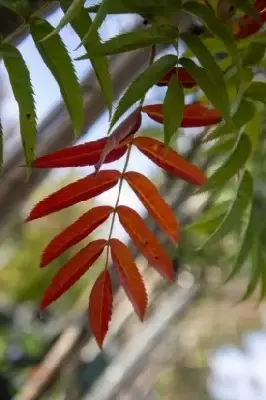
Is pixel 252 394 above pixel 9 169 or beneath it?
beneath

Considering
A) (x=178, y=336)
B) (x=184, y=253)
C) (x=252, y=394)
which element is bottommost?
(x=252, y=394)

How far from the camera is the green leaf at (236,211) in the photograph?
52 cm

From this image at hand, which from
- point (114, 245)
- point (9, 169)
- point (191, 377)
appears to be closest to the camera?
point (114, 245)

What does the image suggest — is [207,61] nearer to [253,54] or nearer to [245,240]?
[253,54]

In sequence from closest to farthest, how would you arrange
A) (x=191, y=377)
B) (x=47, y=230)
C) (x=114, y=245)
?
(x=114, y=245) < (x=47, y=230) < (x=191, y=377)

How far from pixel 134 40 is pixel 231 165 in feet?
0.48

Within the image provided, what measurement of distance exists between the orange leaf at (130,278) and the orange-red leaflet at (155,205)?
0.04 m

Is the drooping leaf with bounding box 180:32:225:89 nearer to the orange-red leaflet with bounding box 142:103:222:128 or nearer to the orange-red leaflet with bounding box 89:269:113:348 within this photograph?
the orange-red leaflet with bounding box 142:103:222:128

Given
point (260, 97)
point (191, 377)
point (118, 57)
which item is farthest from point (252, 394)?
point (260, 97)

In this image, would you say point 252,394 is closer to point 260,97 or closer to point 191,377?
point 191,377

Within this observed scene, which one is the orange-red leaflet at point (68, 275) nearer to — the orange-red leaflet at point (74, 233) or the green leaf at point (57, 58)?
the orange-red leaflet at point (74, 233)

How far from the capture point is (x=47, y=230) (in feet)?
3.19

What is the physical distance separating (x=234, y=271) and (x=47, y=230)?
Answer: 17.7 inches

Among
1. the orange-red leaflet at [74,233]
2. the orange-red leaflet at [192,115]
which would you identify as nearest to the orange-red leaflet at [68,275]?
the orange-red leaflet at [74,233]
